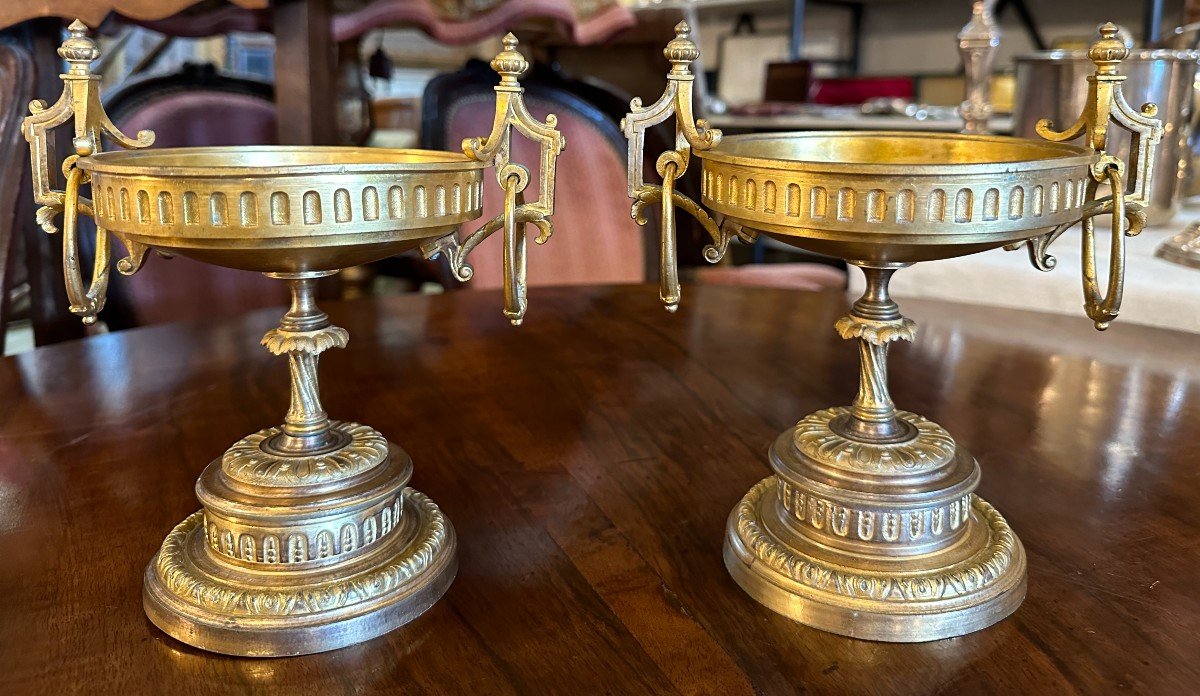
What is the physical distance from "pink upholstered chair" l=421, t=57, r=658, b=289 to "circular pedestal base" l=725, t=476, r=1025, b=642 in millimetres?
1220

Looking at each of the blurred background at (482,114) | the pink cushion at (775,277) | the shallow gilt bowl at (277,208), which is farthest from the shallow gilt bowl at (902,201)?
the pink cushion at (775,277)

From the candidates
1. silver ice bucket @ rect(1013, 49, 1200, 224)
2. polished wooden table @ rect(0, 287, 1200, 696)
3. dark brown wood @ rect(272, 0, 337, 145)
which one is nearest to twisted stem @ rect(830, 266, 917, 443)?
polished wooden table @ rect(0, 287, 1200, 696)

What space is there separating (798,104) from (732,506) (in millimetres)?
3108

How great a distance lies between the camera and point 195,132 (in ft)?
5.11

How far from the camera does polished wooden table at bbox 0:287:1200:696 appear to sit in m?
0.40

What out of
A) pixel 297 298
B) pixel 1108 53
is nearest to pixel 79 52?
pixel 297 298

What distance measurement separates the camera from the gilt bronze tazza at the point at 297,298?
38 centimetres

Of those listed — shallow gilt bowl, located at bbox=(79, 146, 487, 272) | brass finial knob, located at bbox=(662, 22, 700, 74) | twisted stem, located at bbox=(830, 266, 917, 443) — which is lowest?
twisted stem, located at bbox=(830, 266, 917, 443)

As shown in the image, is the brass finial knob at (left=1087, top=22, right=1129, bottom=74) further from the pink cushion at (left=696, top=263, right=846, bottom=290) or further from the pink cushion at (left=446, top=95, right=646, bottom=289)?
the pink cushion at (left=446, top=95, right=646, bottom=289)

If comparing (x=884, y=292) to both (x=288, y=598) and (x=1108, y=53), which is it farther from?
(x=288, y=598)

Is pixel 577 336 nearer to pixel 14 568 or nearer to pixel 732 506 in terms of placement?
pixel 732 506

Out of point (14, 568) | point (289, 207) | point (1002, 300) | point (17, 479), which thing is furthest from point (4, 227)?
point (1002, 300)

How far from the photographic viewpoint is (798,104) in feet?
11.3

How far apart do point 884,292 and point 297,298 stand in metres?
0.29
